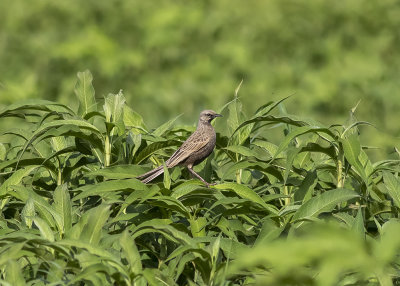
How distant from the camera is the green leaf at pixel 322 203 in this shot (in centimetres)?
371

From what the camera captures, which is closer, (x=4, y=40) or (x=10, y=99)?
(x=10, y=99)

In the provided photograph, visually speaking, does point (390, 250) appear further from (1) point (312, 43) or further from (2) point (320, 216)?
(1) point (312, 43)

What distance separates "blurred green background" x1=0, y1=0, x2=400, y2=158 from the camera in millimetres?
15234

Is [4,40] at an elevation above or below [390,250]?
below

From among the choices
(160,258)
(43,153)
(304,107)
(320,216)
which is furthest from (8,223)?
(304,107)

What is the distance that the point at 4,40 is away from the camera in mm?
17312

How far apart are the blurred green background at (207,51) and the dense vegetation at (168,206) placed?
32.4ft

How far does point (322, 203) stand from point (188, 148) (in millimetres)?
1535

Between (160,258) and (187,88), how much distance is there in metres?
12.0

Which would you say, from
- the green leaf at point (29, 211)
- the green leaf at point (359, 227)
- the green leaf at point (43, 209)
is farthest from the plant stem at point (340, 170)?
the green leaf at point (29, 211)

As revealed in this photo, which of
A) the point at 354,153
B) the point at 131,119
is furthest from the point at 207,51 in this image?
the point at 354,153

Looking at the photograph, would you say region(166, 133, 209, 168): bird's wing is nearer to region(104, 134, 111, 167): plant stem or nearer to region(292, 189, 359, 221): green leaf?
region(104, 134, 111, 167): plant stem

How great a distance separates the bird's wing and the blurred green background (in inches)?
360

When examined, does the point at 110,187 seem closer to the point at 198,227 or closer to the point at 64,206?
the point at 64,206
